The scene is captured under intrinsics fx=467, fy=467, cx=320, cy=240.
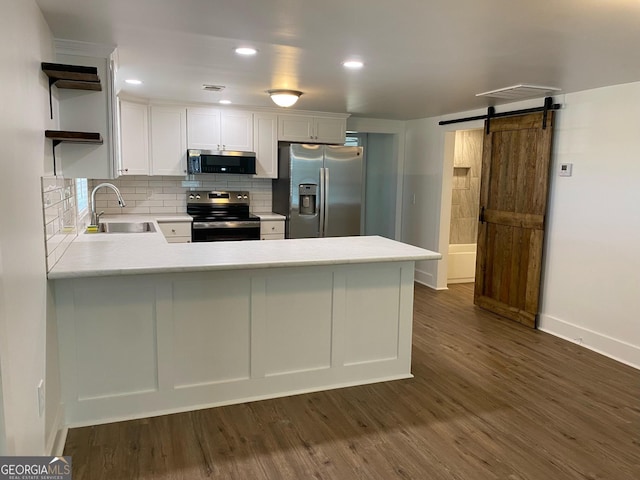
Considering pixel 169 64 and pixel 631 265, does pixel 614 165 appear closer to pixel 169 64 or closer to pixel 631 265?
pixel 631 265

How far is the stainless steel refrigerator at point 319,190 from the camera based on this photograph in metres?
5.46

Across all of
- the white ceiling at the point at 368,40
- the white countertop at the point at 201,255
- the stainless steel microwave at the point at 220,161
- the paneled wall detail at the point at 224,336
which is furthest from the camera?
the stainless steel microwave at the point at 220,161

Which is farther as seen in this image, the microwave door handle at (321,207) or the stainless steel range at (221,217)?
the microwave door handle at (321,207)

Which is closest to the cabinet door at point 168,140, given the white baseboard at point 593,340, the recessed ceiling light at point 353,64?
the recessed ceiling light at point 353,64

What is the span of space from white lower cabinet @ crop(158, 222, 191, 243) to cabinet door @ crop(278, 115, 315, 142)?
1541mm

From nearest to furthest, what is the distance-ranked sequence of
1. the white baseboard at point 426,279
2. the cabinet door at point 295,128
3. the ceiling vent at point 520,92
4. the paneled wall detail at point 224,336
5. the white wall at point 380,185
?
the paneled wall detail at point 224,336
the ceiling vent at point 520,92
the cabinet door at point 295,128
the white baseboard at point 426,279
the white wall at point 380,185

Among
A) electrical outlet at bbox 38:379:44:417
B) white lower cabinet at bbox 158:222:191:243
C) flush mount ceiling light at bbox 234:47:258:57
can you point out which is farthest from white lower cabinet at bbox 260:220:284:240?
electrical outlet at bbox 38:379:44:417

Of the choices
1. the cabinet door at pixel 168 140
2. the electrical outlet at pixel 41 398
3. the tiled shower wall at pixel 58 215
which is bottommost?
the electrical outlet at pixel 41 398

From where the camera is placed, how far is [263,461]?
230 cm

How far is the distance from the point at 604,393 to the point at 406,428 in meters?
1.51

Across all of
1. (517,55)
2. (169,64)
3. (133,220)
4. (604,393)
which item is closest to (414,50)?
(517,55)

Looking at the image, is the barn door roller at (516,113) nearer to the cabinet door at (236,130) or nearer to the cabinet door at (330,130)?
the cabinet door at (330,130)

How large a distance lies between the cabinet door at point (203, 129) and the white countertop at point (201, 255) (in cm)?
197

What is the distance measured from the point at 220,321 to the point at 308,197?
298 centimetres
